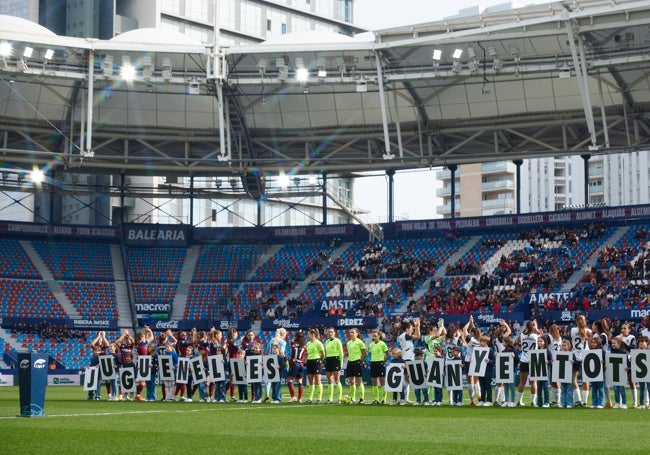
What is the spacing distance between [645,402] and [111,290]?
4104 cm

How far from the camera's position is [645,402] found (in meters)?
25.6

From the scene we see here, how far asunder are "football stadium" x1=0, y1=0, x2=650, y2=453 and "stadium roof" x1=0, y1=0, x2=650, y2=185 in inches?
5.1

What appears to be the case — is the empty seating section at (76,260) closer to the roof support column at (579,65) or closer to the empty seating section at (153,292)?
the empty seating section at (153,292)

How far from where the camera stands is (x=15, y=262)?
201ft

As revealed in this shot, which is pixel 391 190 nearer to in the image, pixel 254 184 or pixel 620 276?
pixel 254 184

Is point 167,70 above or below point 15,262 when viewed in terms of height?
above

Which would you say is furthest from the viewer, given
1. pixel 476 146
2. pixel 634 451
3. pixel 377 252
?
pixel 377 252

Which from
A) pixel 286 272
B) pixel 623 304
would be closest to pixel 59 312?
pixel 286 272

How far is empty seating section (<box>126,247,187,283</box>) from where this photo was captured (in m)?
63.3

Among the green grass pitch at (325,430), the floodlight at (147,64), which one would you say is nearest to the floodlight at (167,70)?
the floodlight at (147,64)

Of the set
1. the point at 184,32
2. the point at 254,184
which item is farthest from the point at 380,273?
the point at 184,32

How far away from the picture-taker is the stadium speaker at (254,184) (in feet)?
187

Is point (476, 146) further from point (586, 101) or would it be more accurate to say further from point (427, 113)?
point (586, 101)

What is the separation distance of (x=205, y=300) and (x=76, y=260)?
784cm
